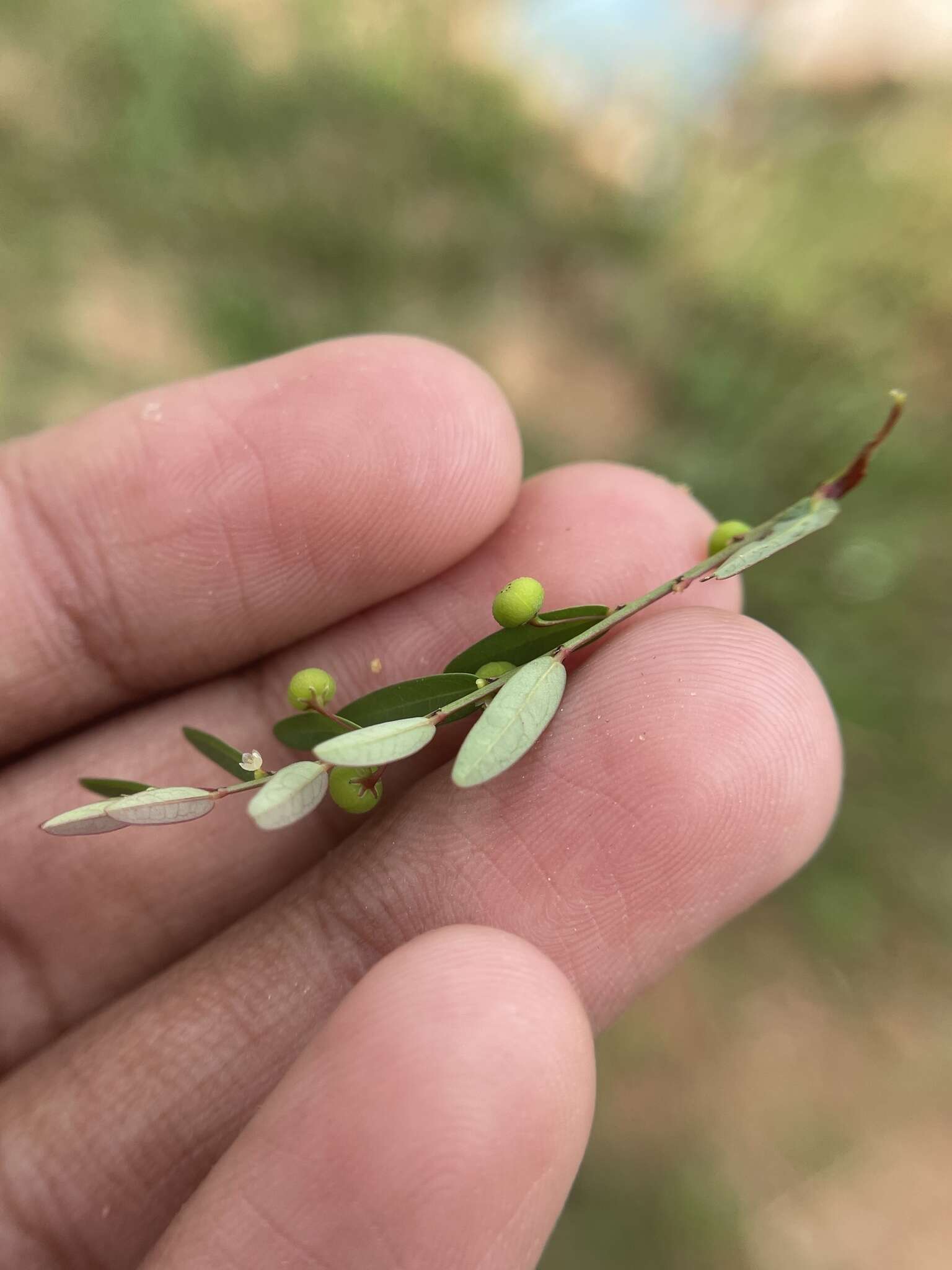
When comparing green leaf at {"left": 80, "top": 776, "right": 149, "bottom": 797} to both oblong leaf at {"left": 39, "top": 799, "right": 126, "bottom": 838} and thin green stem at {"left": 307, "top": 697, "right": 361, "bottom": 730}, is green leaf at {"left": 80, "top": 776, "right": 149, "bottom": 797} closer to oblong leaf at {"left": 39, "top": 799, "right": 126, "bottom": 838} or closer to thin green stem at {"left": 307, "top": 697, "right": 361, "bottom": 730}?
oblong leaf at {"left": 39, "top": 799, "right": 126, "bottom": 838}

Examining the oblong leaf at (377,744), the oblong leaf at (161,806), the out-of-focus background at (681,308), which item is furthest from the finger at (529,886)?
the out-of-focus background at (681,308)

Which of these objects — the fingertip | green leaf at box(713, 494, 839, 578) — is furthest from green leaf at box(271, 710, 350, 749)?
green leaf at box(713, 494, 839, 578)

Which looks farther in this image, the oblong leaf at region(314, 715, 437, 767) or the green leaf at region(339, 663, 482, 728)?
the green leaf at region(339, 663, 482, 728)

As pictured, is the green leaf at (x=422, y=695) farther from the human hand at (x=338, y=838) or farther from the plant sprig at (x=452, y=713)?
the human hand at (x=338, y=838)

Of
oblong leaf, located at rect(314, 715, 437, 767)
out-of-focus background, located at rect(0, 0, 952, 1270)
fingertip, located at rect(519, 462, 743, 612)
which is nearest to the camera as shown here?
oblong leaf, located at rect(314, 715, 437, 767)

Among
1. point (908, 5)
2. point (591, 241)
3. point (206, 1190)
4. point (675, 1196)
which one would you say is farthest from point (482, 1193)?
point (908, 5)

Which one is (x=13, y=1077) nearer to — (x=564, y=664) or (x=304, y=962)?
(x=304, y=962)

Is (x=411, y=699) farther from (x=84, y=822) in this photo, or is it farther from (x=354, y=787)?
(x=84, y=822)

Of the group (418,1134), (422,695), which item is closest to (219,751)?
(422,695)
